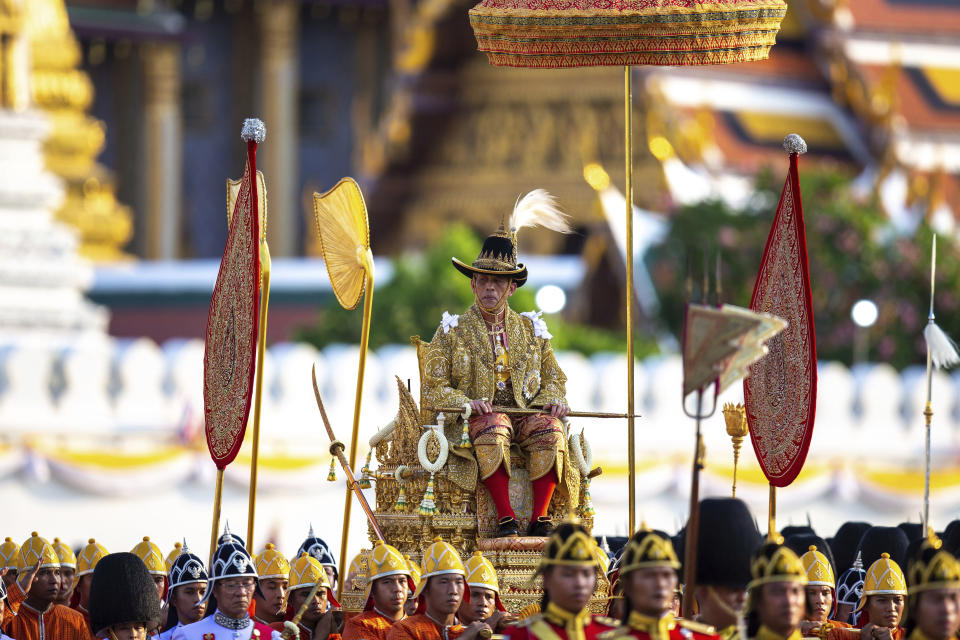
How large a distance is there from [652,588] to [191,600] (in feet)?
10.5

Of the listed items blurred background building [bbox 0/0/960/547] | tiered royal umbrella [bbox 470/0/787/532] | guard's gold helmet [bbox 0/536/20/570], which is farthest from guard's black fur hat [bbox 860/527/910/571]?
guard's gold helmet [bbox 0/536/20/570]

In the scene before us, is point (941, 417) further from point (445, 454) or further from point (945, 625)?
point (945, 625)

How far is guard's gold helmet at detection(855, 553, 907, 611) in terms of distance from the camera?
11.8 metres

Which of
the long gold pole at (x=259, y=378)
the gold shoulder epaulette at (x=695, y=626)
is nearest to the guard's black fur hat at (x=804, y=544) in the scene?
the long gold pole at (x=259, y=378)

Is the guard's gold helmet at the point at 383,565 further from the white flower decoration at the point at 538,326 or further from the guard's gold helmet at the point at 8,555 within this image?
the guard's gold helmet at the point at 8,555

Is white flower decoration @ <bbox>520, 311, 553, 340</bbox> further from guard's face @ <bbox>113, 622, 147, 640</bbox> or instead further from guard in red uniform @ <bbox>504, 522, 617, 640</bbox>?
guard in red uniform @ <bbox>504, 522, 617, 640</bbox>

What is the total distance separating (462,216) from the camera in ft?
99.3

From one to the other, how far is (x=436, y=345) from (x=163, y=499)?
8011mm

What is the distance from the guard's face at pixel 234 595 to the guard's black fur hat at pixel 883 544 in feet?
12.8

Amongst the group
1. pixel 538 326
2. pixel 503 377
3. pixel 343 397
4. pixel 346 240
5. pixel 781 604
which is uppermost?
pixel 343 397

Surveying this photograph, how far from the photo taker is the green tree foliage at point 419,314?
22969mm

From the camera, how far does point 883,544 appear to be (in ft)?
44.8

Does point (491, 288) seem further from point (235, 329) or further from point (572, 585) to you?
point (572, 585)

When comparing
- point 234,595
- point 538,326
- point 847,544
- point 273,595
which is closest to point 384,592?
point 234,595
